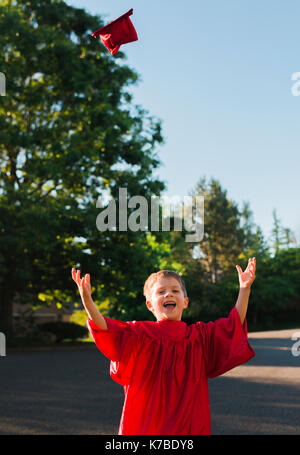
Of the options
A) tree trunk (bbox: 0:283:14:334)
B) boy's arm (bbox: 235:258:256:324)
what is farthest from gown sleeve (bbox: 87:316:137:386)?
tree trunk (bbox: 0:283:14:334)

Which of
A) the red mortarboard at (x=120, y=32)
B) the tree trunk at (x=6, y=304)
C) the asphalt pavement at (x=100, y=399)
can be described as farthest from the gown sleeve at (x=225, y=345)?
the tree trunk at (x=6, y=304)

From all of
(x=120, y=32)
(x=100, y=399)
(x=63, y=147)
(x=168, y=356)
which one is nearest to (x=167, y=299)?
(x=168, y=356)

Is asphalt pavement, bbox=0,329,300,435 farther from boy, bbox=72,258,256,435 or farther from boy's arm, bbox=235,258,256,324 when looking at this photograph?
boy's arm, bbox=235,258,256,324

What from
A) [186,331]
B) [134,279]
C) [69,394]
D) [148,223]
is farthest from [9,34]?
[186,331]

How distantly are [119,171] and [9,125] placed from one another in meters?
4.95

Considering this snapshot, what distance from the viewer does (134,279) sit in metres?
19.8

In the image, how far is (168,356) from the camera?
267cm

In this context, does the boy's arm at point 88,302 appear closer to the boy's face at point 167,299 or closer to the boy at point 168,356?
the boy at point 168,356

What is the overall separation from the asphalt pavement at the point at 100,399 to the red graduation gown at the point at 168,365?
2922mm

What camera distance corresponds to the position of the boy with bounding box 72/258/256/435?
255 cm

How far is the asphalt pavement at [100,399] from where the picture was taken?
5520 mm

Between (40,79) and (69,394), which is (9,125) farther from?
(69,394)

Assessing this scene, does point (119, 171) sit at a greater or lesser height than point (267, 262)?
greater

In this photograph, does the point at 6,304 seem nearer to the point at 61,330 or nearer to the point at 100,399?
the point at 61,330
